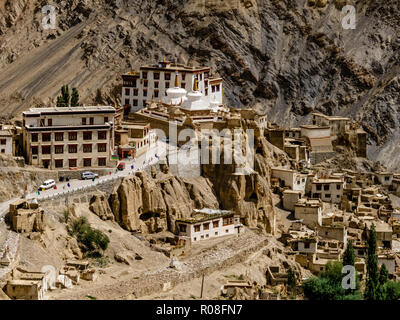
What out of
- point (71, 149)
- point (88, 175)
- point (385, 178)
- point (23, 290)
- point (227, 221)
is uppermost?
point (71, 149)

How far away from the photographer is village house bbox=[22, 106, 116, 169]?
78312mm

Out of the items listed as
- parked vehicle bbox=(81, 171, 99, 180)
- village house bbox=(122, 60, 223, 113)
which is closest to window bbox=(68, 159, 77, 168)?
parked vehicle bbox=(81, 171, 99, 180)

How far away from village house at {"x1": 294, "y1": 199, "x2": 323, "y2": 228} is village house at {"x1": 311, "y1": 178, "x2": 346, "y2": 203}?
249 inches

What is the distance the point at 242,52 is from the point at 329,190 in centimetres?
3606

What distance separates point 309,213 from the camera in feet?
292

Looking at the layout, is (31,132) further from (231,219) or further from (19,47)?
(19,47)

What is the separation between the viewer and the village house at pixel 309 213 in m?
88.9

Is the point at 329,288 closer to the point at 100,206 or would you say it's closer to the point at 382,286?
the point at 382,286

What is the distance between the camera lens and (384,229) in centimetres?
8875

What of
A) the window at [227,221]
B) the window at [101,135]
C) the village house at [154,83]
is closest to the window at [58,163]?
the window at [101,135]

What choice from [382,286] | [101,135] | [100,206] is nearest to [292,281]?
[382,286]

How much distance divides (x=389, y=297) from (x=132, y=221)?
1884 centimetres
